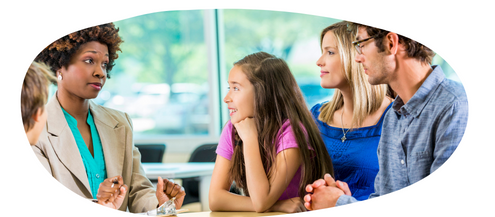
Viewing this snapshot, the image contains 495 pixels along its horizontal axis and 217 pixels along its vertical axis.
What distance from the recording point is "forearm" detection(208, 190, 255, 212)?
3.96 feet

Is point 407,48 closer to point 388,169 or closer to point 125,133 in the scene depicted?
point 388,169

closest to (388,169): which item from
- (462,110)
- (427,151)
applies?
(427,151)

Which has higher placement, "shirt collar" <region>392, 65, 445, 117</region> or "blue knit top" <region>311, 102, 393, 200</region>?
"shirt collar" <region>392, 65, 445, 117</region>

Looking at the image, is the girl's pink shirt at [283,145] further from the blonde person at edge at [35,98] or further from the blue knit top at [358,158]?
the blonde person at edge at [35,98]

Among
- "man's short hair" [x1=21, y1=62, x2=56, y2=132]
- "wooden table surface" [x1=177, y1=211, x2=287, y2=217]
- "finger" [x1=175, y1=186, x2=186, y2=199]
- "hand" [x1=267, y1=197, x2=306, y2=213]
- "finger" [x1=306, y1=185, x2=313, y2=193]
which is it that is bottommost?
"wooden table surface" [x1=177, y1=211, x2=287, y2=217]

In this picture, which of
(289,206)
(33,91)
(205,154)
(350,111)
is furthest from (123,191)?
(350,111)

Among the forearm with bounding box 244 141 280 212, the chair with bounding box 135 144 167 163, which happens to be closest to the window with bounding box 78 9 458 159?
the chair with bounding box 135 144 167 163

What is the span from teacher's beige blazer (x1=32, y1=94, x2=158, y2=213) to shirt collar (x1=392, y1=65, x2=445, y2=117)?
0.76 metres

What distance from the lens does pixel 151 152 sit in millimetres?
1270

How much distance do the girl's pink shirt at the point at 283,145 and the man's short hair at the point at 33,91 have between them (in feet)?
1.63

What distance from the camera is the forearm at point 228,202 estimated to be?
1206 millimetres

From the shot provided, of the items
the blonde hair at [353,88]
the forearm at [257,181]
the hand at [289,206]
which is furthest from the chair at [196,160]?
the blonde hair at [353,88]

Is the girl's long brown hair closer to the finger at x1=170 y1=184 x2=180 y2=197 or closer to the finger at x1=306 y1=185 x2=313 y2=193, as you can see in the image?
the finger at x1=306 y1=185 x2=313 y2=193

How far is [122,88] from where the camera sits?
1.25 m
